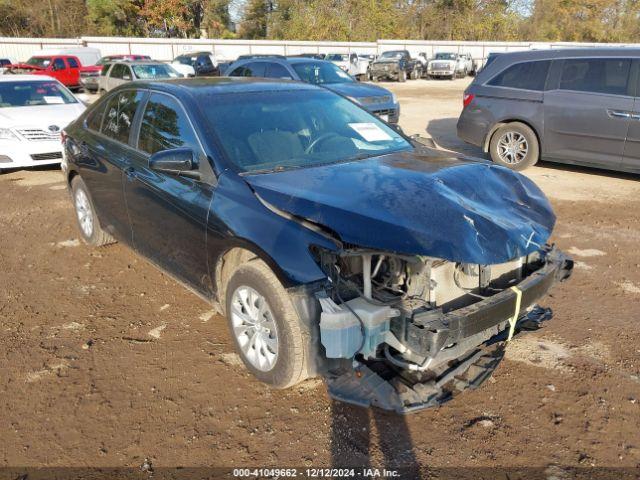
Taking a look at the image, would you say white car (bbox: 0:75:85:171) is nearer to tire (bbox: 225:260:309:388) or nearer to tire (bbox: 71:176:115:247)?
tire (bbox: 71:176:115:247)

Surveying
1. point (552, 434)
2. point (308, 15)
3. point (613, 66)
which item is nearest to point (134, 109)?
point (552, 434)

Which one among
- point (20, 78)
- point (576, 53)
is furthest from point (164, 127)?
point (20, 78)

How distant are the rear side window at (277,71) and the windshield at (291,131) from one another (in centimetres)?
772

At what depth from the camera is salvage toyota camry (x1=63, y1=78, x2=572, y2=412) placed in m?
2.59

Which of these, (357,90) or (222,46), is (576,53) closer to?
(357,90)

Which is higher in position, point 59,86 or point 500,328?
point 59,86

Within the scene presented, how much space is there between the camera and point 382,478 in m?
2.44

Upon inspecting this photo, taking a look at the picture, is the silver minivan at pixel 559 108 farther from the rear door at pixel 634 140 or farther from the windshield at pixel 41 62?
the windshield at pixel 41 62

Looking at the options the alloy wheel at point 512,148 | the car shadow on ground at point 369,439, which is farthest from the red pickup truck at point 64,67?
the car shadow on ground at point 369,439

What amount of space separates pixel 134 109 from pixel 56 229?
102 inches

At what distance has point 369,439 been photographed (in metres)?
2.69

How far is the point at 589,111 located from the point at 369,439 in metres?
6.65

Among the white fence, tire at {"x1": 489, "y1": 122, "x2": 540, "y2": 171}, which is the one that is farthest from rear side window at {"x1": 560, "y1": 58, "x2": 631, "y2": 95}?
the white fence

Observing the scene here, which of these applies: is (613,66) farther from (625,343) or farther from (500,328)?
(500,328)
